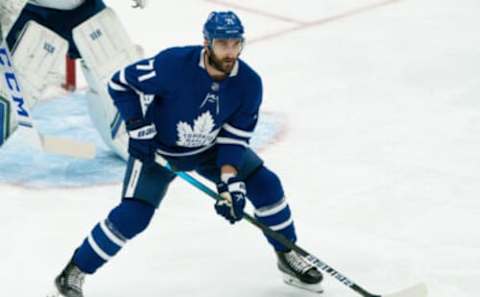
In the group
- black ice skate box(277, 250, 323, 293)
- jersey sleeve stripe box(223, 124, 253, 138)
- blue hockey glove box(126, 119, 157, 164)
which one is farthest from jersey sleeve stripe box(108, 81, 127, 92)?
black ice skate box(277, 250, 323, 293)

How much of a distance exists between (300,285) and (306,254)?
0.77 ft

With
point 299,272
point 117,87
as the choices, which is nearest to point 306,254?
point 299,272

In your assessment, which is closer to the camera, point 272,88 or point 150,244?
point 150,244

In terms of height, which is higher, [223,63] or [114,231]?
[223,63]

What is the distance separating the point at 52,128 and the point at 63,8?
84 cm

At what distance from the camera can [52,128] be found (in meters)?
5.82

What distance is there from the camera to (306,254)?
13.6 ft

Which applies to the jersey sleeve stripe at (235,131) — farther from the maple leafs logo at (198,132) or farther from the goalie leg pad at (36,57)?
the goalie leg pad at (36,57)

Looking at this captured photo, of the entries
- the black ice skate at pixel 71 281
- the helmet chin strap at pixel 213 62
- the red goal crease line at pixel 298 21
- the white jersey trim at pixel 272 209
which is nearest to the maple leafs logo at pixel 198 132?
the helmet chin strap at pixel 213 62

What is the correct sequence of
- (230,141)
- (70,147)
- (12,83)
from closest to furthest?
1. (230,141)
2. (70,147)
3. (12,83)

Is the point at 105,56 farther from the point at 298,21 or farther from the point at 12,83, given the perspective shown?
the point at 298,21

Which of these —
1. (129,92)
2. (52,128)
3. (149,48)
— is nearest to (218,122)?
(129,92)

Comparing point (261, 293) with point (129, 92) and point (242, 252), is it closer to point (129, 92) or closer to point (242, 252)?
point (242, 252)

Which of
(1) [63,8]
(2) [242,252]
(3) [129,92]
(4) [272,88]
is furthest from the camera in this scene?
(4) [272,88]
